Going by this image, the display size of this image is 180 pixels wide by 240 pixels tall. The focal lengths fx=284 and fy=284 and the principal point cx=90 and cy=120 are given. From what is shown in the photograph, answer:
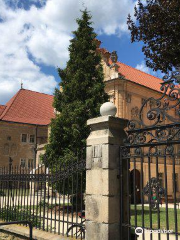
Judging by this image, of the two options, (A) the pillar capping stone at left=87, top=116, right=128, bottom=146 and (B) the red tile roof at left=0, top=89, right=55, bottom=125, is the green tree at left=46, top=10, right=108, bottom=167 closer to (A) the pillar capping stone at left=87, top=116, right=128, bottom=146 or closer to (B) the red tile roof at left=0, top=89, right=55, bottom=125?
(A) the pillar capping stone at left=87, top=116, right=128, bottom=146

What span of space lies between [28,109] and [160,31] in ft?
103

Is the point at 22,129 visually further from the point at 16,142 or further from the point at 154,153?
the point at 154,153

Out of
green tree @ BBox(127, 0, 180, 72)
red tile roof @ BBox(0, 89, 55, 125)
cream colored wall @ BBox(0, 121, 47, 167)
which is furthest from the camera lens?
red tile roof @ BBox(0, 89, 55, 125)

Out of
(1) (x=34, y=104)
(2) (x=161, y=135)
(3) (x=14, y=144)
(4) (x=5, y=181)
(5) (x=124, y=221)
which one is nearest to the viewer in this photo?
(2) (x=161, y=135)

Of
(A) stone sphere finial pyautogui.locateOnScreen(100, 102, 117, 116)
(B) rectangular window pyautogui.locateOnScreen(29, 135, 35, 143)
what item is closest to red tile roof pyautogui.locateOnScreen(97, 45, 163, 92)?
(B) rectangular window pyautogui.locateOnScreen(29, 135, 35, 143)

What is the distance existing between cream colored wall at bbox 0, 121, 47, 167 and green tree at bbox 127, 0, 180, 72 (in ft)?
91.2

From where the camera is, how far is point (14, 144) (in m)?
36.3

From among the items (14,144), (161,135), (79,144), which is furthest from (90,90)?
(14,144)

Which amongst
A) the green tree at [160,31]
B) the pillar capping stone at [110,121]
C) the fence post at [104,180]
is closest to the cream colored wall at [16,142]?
the green tree at [160,31]

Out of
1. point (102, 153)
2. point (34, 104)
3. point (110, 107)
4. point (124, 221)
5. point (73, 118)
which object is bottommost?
point (124, 221)

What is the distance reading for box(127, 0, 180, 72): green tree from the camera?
9.41 metres

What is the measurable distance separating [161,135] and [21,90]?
37.8 meters

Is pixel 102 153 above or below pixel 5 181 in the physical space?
above

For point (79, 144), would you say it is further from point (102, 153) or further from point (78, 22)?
point (102, 153)
